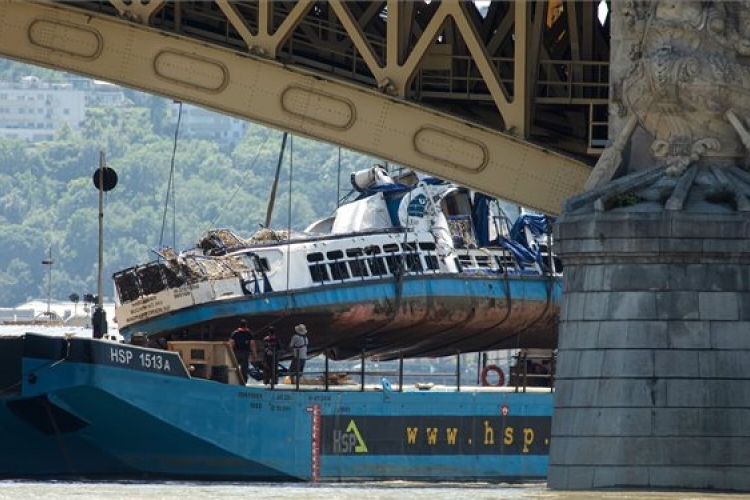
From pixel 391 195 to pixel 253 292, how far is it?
27.5 feet

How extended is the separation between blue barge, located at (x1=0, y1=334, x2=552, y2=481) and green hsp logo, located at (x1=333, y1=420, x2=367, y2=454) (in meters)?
0.02

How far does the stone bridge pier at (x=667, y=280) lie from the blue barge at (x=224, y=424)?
75.5 feet

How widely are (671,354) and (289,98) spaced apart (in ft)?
42.0

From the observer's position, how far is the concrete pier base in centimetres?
4206

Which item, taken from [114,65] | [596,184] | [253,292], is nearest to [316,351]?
[253,292]

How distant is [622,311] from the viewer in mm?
42500

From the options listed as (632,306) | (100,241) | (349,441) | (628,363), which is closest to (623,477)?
(628,363)

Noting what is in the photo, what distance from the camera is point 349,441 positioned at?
69188 mm

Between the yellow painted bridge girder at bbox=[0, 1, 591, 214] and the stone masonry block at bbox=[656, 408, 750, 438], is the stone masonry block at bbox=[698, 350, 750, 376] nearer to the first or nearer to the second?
the stone masonry block at bbox=[656, 408, 750, 438]

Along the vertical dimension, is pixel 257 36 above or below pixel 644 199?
above

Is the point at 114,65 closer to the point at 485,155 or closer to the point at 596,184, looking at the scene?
the point at 485,155

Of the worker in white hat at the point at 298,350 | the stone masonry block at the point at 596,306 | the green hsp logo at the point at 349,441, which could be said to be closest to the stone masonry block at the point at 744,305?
the stone masonry block at the point at 596,306

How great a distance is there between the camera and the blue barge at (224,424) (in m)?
64.7

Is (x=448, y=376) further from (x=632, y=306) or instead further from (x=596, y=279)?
(x=632, y=306)
